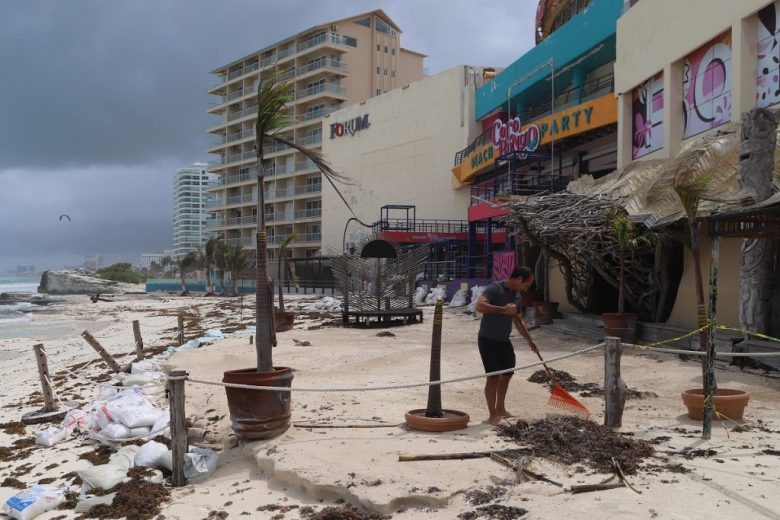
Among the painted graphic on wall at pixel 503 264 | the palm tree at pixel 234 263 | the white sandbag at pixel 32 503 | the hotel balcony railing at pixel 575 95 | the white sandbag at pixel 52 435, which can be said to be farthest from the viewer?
the palm tree at pixel 234 263

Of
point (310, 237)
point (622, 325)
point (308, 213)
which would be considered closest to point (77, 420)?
point (622, 325)

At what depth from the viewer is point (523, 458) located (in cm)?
447

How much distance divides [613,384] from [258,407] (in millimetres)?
3236

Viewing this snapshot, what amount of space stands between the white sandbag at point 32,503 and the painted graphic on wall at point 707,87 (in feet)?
39.4

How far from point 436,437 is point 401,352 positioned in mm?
6492

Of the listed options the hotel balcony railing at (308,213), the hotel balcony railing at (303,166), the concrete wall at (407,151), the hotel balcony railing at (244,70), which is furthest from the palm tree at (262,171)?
the hotel balcony railing at (244,70)

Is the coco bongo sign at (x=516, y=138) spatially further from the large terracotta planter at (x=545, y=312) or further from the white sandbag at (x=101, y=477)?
the white sandbag at (x=101, y=477)

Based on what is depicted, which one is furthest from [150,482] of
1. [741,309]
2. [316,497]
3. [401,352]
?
[741,309]

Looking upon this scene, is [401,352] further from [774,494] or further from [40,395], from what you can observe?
[774,494]

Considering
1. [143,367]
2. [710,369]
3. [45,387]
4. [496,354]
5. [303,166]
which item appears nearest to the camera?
[710,369]

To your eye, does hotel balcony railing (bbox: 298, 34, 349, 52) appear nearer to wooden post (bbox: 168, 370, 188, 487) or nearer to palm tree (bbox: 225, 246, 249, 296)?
palm tree (bbox: 225, 246, 249, 296)

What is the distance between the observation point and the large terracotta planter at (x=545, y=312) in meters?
15.3

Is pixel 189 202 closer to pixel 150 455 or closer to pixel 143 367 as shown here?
pixel 143 367

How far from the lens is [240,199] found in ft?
225
